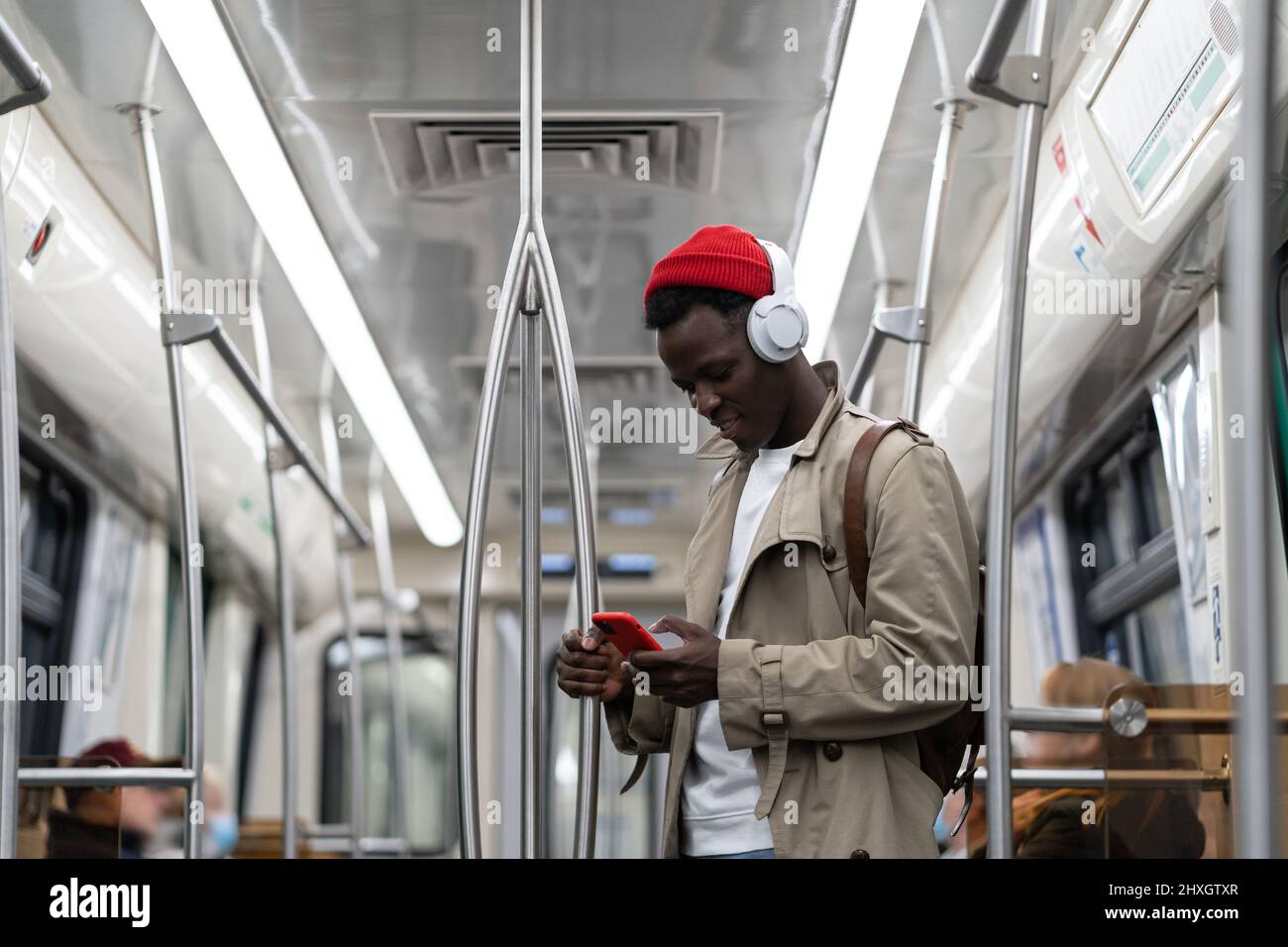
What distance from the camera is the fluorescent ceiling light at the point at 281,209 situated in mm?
2752

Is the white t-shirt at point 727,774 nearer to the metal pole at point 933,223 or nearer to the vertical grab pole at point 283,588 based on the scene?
the metal pole at point 933,223

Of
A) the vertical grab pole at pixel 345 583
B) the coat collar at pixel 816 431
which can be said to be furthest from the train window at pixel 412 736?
the coat collar at pixel 816 431

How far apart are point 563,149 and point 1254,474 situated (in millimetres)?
2167

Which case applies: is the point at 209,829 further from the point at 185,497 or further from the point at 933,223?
the point at 933,223

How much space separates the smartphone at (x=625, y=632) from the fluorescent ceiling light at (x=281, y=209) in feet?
5.36

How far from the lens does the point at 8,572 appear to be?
168 cm

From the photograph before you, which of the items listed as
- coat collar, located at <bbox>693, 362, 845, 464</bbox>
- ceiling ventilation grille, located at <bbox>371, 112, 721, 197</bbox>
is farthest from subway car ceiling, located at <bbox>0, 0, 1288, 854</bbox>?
coat collar, located at <bbox>693, 362, 845, 464</bbox>

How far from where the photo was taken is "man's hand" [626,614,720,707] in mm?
1589

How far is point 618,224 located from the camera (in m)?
3.69

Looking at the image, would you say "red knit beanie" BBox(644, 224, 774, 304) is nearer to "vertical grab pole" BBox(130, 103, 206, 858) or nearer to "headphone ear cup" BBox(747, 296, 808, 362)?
"headphone ear cup" BBox(747, 296, 808, 362)
